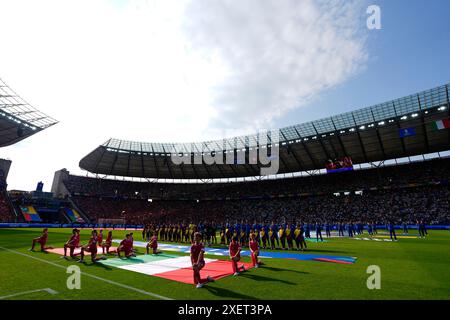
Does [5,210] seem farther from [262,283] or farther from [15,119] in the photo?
[262,283]

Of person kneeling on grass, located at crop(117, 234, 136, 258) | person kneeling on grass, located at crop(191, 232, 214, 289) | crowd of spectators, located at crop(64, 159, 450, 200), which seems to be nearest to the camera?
person kneeling on grass, located at crop(191, 232, 214, 289)

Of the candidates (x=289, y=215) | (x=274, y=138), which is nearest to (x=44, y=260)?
(x=274, y=138)

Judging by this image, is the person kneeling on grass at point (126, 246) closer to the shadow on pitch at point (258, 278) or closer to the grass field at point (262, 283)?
the grass field at point (262, 283)

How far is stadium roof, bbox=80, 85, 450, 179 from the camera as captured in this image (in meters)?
31.6

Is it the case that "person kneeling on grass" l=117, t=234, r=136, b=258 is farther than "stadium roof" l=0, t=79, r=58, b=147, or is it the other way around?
"stadium roof" l=0, t=79, r=58, b=147

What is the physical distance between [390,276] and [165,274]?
816cm

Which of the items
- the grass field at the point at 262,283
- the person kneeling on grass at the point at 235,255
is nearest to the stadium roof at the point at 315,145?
the grass field at the point at 262,283

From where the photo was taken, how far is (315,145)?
140 ft

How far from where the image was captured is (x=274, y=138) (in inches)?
1655

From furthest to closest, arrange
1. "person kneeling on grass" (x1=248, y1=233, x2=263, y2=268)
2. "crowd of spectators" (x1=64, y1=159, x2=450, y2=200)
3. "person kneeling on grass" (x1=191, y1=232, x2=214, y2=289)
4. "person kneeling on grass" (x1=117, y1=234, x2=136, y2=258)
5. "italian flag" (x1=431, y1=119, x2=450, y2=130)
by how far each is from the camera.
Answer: "crowd of spectators" (x1=64, y1=159, x2=450, y2=200) < "italian flag" (x1=431, y1=119, x2=450, y2=130) < "person kneeling on grass" (x1=117, y1=234, x2=136, y2=258) < "person kneeling on grass" (x1=248, y1=233, x2=263, y2=268) < "person kneeling on grass" (x1=191, y1=232, x2=214, y2=289)

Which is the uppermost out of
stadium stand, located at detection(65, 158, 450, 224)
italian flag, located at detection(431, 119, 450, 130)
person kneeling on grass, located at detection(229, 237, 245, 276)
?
italian flag, located at detection(431, 119, 450, 130)

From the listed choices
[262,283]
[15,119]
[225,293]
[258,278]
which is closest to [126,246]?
[258,278]

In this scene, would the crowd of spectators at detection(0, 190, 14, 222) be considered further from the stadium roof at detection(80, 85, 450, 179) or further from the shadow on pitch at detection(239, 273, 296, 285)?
the shadow on pitch at detection(239, 273, 296, 285)

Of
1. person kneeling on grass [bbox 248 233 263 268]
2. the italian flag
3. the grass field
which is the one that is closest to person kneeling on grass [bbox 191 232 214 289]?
the grass field
